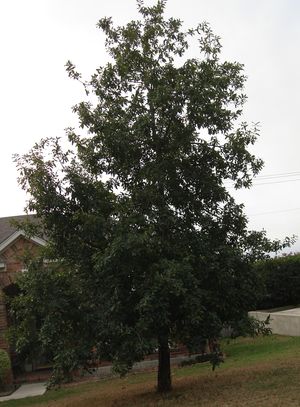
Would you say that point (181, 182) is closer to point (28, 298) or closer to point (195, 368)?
point (28, 298)

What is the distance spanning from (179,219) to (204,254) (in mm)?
789

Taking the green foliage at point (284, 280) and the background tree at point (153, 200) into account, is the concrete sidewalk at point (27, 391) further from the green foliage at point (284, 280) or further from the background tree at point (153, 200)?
the green foliage at point (284, 280)

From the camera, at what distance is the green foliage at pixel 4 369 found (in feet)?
52.1

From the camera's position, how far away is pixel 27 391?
1600cm

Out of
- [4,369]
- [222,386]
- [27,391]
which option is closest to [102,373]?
[27,391]

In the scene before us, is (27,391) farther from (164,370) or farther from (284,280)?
(284,280)

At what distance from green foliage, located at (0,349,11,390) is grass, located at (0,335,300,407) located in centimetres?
168

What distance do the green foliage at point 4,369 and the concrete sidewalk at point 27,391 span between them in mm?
454

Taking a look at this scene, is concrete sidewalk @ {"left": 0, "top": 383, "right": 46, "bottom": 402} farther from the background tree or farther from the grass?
the background tree

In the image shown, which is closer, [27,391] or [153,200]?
[153,200]

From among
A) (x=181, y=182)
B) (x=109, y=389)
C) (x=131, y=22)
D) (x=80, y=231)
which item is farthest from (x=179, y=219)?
(x=109, y=389)

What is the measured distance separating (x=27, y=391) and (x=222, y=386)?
26.1ft

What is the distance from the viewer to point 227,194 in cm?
985

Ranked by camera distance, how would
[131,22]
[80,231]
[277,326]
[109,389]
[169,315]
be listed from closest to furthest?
[169,315], [80,231], [131,22], [109,389], [277,326]
